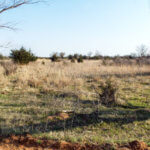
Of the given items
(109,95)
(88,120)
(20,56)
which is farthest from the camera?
(20,56)

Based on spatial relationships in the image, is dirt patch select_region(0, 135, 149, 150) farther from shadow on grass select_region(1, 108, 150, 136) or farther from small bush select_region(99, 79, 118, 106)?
small bush select_region(99, 79, 118, 106)

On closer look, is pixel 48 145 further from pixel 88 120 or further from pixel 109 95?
pixel 109 95

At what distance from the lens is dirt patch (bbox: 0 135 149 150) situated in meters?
3.39

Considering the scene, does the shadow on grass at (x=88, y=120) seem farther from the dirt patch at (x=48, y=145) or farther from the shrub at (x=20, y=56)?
A: the shrub at (x=20, y=56)

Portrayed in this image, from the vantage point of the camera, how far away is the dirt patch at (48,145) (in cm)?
339

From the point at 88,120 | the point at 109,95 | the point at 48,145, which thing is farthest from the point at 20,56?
the point at 48,145

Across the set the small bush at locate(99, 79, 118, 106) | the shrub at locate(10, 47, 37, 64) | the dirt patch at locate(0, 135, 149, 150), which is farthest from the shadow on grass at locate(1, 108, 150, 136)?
A: the shrub at locate(10, 47, 37, 64)

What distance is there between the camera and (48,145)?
353 centimetres

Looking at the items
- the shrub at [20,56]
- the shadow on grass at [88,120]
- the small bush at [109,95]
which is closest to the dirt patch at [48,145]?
the shadow on grass at [88,120]

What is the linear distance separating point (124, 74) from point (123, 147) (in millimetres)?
11195

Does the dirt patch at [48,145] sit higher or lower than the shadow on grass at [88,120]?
lower

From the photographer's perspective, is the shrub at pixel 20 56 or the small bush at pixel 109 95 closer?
the small bush at pixel 109 95

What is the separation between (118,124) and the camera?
4637 mm

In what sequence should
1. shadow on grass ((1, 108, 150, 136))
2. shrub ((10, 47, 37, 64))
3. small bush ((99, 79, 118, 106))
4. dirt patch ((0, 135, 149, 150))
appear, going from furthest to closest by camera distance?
shrub ((10, 47, 37, 64)) → small bush ((99, 79, 118, 106)) → shadow on grass ((1, 108, 150, 136)) → dirt patch ((0, 135, 149, 150))
